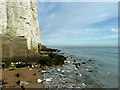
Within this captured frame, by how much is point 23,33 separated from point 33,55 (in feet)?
10.7

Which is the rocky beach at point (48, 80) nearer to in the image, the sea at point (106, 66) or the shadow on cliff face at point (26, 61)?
the sea at point (106, 66)

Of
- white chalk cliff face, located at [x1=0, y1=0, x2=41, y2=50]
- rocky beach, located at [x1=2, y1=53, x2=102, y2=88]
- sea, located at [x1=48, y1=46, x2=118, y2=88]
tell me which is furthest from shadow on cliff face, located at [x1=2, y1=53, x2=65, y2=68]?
sea, located at [x1=48, y1=46, x2=118, y2=88]

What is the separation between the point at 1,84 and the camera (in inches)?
143

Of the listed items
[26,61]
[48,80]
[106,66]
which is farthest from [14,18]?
[106,66]

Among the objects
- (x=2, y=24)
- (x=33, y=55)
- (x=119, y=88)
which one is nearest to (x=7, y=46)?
(x=33, y=55)

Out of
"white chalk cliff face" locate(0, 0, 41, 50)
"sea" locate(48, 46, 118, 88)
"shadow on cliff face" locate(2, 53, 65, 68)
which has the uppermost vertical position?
"white chalk cliff face" locate(0, 0, 41, 50)

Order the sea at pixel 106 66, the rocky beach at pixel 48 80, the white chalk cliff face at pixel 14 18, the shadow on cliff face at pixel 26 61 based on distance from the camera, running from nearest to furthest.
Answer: the rocky beach at pixel 48 80 < the sea at pixel 106 66 < the shadow on cliff face at pixel 26 61 < the white chalk cliff face at pixel 14 18

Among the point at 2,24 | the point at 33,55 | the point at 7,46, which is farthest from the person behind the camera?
the point at 2,24

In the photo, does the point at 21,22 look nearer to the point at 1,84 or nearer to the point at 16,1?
the point at 16,1

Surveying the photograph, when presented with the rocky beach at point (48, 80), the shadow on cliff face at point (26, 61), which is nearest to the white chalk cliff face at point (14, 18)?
the shadow on cliff face at point (26, 61)

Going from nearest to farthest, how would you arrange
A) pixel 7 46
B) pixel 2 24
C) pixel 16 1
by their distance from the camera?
pixel 7 46 → pixel 2 24 → pixel 16 1

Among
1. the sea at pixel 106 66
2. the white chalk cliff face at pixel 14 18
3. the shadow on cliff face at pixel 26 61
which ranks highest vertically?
the white chalk cliff face at pixel 14 18

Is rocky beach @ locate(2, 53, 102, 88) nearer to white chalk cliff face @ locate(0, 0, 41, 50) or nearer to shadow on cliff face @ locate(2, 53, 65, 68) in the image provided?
shadow on cliff face @ locate(2, 53, 65, 68)

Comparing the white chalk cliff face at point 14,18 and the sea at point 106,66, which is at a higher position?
the white chalk cliff face at point 14,18
